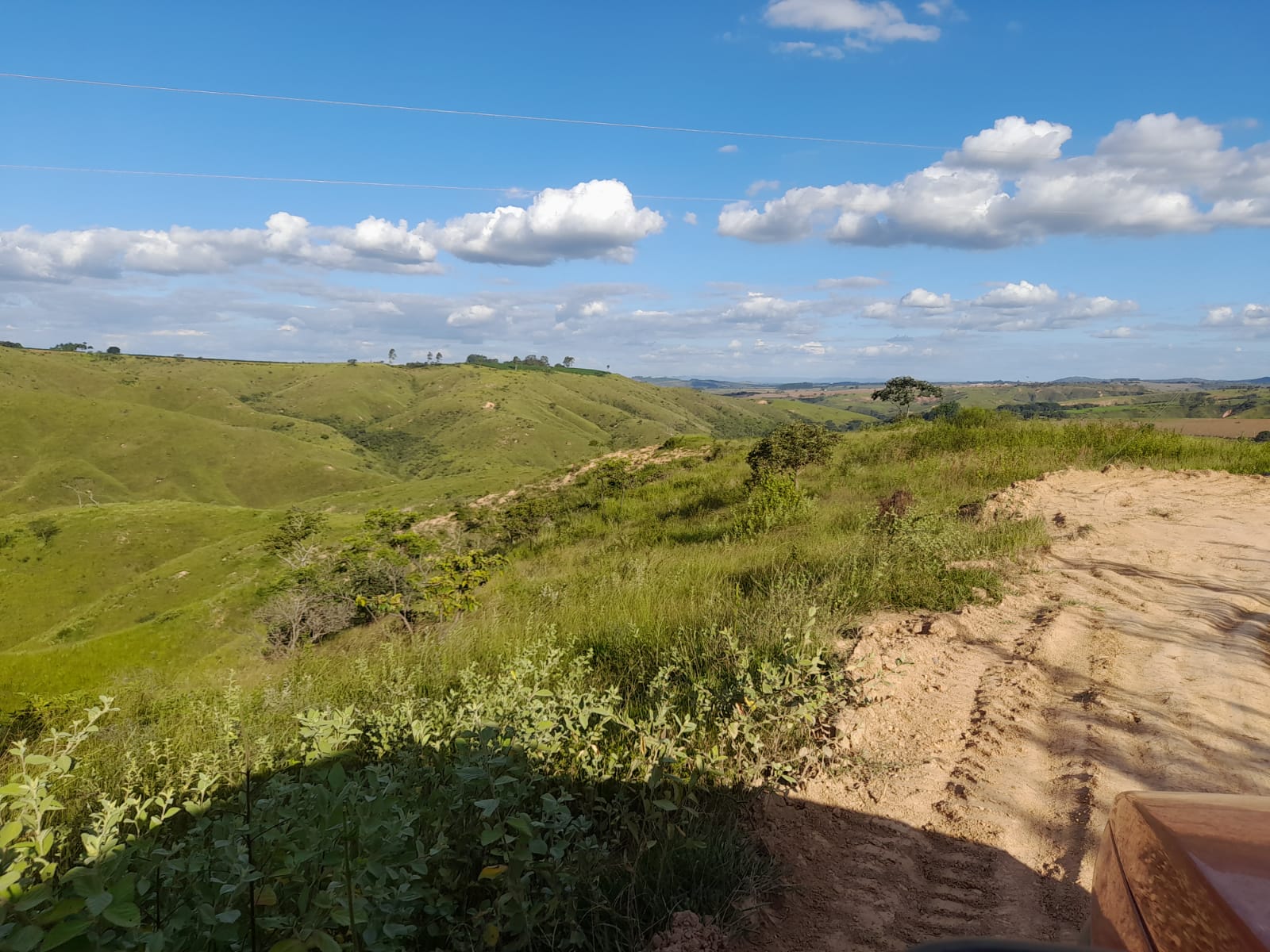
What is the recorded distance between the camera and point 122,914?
1.38m

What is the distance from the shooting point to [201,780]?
2334 millimetres

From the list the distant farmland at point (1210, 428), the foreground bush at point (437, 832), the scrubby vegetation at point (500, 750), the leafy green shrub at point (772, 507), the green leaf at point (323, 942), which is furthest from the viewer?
the distant farmland at point (1210, 428)

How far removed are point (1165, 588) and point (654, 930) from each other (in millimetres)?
6008

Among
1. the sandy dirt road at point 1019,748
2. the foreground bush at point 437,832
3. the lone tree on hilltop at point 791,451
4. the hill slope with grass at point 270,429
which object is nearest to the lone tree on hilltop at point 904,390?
the lone tree on hilltop at point 791,451

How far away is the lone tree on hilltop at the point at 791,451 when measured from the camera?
14.5m

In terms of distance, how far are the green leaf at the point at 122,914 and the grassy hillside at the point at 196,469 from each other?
808 cm

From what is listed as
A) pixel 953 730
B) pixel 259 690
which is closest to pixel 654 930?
pixel 953 730

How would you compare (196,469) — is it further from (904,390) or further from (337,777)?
(337,777)

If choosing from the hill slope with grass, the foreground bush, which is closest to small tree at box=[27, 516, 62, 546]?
the hill slope with grass

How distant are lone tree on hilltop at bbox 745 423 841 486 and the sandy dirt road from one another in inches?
322

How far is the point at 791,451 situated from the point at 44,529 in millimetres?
86402

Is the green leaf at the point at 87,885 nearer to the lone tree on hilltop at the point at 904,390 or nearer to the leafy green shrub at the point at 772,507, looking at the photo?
the leafy green shrub at the point at 772,507

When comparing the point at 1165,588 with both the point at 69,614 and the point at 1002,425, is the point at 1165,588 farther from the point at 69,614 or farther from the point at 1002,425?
the point at 69,614

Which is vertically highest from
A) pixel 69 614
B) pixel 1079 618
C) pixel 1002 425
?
pixel 1002 425
